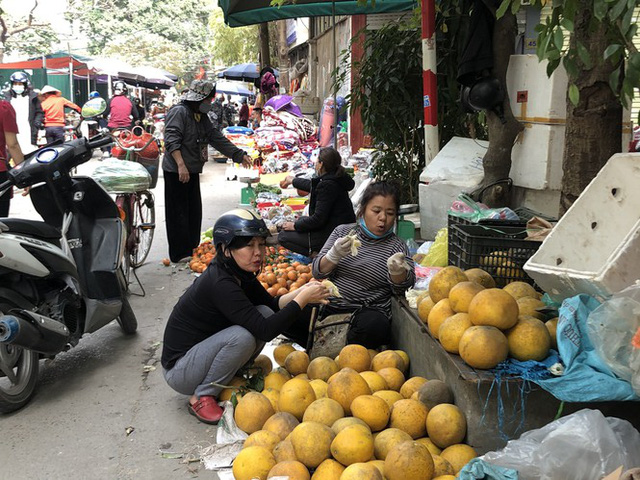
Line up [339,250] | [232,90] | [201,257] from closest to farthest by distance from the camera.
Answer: [339,250]
[201,257]
[232,90]

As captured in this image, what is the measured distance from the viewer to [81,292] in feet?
14.5

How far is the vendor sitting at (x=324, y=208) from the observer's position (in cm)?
623

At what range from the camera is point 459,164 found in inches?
239

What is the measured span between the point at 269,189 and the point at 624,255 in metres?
7.38

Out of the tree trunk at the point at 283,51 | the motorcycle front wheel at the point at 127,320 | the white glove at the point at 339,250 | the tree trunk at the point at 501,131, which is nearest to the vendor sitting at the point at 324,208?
the tree trunk at the point at 501,131

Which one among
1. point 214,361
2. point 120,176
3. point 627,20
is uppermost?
point 627,20

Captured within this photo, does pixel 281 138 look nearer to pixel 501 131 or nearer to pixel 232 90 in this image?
pixel 501 131

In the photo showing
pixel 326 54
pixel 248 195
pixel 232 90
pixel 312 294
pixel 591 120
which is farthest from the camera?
pixel 232 90

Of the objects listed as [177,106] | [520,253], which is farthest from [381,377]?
[177,106]

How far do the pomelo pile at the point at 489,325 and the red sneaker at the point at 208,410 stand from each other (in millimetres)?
1348

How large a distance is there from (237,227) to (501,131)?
3.02 metres

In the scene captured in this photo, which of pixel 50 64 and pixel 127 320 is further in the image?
pixel 50 64

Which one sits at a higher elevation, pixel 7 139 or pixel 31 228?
pixel 7 139

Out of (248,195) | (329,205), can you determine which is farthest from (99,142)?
(248,195)
